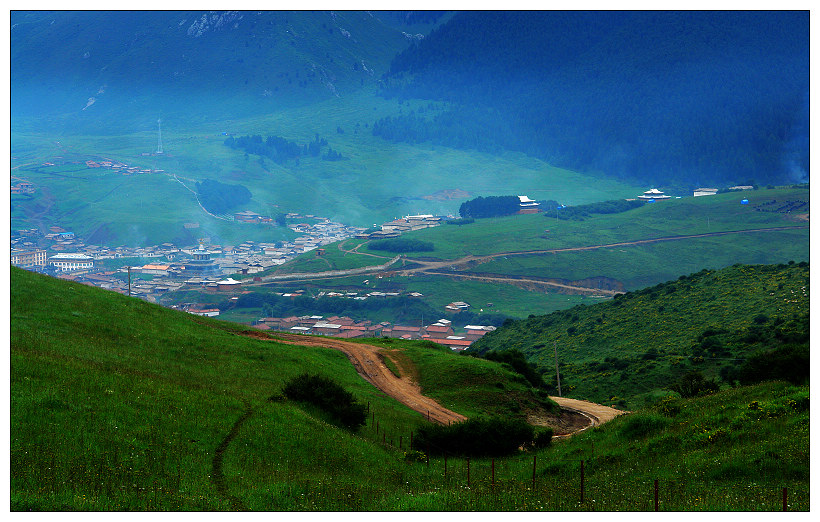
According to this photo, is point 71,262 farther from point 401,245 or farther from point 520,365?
point 520,365

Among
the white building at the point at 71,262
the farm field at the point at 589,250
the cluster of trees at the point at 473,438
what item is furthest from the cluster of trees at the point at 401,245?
the cluster of trees at the point at 473,438

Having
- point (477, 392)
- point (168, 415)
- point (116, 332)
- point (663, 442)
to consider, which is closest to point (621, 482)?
point (663, 442)

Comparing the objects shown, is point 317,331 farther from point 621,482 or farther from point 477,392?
point 621,482

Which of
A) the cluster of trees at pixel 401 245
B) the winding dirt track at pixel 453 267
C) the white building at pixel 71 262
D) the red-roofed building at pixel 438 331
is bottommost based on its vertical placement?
the red-roofed building at pixel 438 331

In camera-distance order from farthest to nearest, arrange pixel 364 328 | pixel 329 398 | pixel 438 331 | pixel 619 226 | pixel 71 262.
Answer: pixel 619 226, pixel 71 262, pixel 364 328, pixel 438 331, pixel 329 398

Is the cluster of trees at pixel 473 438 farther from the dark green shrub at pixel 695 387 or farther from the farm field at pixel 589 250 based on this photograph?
the farm field at pixel 589 250

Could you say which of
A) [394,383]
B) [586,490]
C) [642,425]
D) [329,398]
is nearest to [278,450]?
[329,398]
